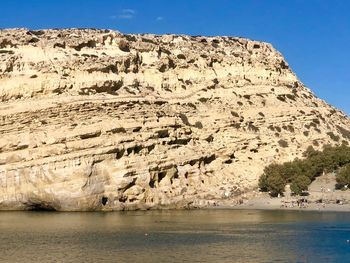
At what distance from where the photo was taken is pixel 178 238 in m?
39.6

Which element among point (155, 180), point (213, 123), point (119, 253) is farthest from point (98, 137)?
point (119, 253)

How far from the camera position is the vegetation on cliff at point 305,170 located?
6950 cm

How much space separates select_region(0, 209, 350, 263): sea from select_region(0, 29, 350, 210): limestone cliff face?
29.5 ft

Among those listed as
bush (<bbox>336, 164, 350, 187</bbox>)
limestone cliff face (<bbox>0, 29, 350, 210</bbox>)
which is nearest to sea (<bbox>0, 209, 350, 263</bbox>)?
limestone cliff face (<bbox>0, 29, 350, 210</bbox>)

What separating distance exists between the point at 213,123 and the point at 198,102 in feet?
13.8

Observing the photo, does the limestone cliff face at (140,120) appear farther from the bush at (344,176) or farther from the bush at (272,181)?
the bush at (344,176)

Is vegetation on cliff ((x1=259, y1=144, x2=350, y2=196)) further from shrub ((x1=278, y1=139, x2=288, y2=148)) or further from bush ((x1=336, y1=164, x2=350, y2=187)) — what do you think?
shrub ((x1=278, y1=139, x2=288, y2=148))

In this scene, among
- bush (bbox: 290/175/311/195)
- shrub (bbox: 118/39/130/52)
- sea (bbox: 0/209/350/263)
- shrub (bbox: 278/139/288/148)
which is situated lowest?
sea (bbox: 0/209/350/263)

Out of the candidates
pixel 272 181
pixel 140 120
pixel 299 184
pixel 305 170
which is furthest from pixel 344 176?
pixel 140 120

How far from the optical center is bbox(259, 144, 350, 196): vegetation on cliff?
228ft

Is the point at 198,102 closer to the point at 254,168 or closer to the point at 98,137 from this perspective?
the point at 254,168

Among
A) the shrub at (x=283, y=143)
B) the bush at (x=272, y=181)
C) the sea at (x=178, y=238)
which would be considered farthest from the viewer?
the shrub at (x=283, y=143)

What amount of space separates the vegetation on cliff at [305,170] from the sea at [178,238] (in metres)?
11.1

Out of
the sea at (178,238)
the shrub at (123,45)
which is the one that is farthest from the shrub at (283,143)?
the shrub at (123,45)
